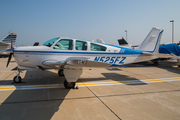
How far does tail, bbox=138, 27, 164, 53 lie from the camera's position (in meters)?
8.29

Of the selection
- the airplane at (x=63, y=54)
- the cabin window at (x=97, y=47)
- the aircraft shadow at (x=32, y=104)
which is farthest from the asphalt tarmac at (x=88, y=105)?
the cabin window at (x=97, y=47)

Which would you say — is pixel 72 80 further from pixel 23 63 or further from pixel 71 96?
pixel 23 63

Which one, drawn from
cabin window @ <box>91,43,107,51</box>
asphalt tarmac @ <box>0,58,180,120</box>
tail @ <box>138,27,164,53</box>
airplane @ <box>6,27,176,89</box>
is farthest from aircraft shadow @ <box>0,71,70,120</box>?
tail @ <box>138,27,164,53</box>

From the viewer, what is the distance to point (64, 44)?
5.86 m

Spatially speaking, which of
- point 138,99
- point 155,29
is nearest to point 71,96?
point 138,99

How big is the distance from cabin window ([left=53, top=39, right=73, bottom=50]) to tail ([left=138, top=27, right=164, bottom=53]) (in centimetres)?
510

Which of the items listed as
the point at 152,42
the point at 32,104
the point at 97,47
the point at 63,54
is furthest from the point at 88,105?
the point at 152,42

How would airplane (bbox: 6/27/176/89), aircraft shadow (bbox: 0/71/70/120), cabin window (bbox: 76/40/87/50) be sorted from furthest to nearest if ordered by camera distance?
cabin window (bbox: 76/40/87/50), airplane (bbox: 6/27/176/89), aircraft shadow (bbox: 0/71/70/120)

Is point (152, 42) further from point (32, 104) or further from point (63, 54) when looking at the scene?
point (32, 104)

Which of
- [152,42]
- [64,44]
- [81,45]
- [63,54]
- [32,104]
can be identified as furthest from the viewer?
[152,42]

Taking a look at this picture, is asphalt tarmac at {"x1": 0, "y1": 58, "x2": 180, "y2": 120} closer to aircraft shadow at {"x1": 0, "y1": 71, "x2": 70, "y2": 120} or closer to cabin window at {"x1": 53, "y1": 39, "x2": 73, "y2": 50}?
aircraft shadow at {"x1": 0, "y1": 71, "x2": 70, "y2": 120}

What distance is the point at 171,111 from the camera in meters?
3.50

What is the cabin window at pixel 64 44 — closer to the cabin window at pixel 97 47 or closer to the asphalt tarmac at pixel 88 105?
the cabin window at pixel 97 47

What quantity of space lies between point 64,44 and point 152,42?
20.3 ft
